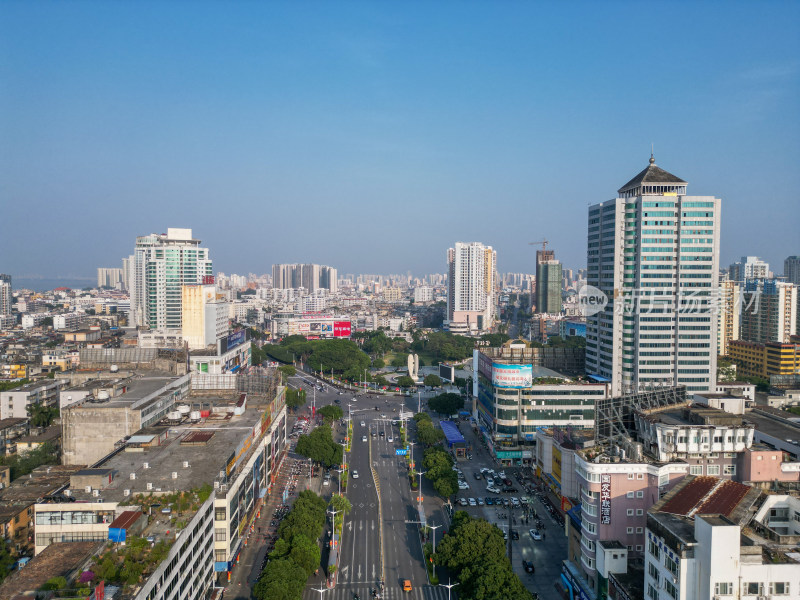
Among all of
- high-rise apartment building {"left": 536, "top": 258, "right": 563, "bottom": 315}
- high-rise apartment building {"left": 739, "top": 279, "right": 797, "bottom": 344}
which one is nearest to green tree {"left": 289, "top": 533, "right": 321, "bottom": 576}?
high-rise apartment building {"left": 739, "top": 279, "right": 797, "bottom": 344}

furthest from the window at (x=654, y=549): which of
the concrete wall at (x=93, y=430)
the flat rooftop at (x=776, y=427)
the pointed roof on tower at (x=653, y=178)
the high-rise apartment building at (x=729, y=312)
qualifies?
the high-rise apartment building at (x=729, y=312)

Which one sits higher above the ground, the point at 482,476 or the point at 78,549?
the point at 78,549

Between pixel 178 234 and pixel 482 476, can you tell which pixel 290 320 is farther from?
pixel 482 476

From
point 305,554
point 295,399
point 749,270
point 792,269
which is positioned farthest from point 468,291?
point 305,554

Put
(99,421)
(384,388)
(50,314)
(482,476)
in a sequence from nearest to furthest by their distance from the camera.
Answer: (99,421), (482,476), (384,388), (50,314)

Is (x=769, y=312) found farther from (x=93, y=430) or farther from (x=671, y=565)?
(x=93, y=430)

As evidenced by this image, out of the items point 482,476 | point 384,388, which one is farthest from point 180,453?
point 384,388
